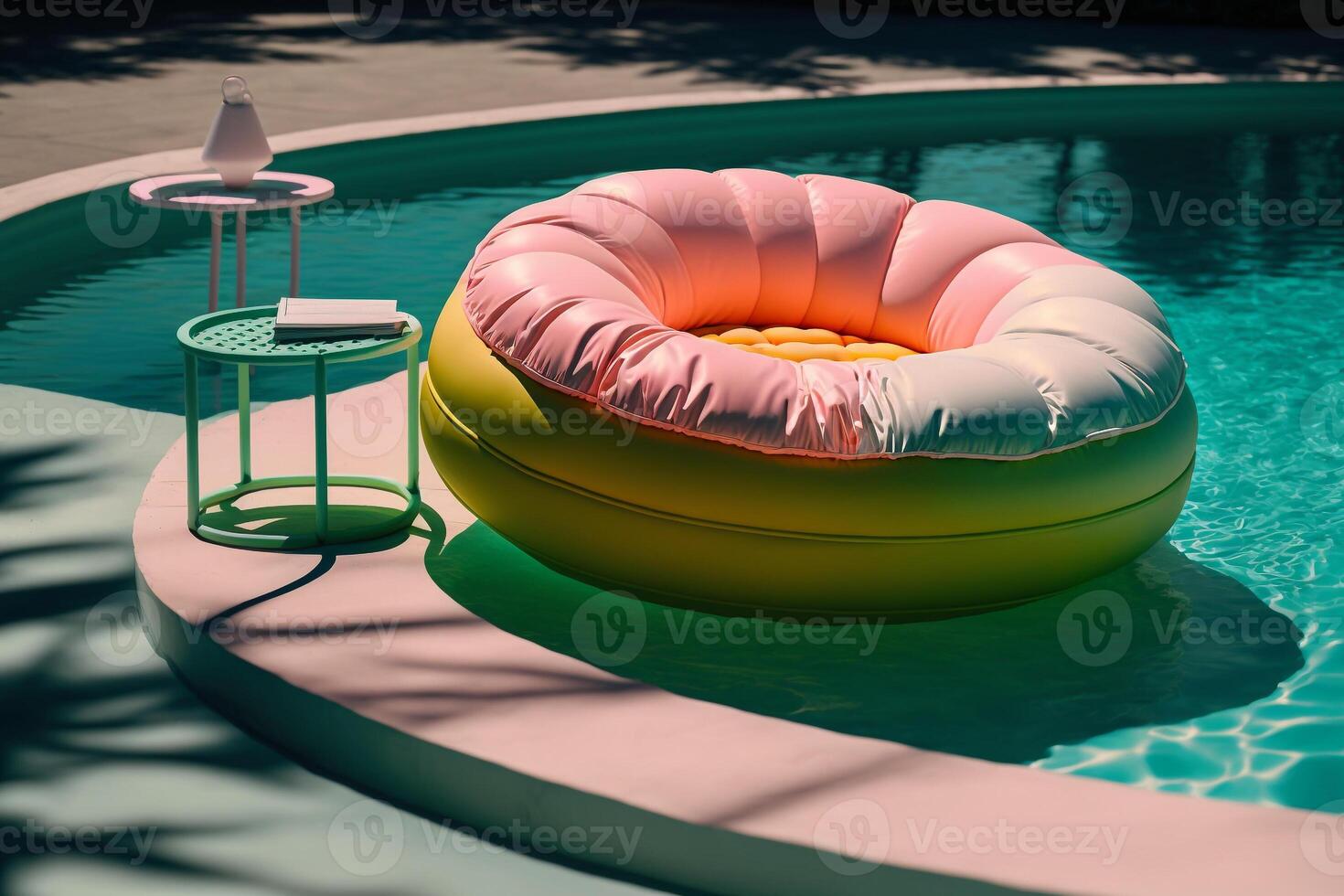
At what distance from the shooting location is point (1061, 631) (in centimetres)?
349

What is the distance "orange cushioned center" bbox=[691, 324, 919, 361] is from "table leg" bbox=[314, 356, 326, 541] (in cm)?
111

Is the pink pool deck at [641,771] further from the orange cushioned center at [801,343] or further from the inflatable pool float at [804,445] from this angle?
the orange cushioned center at [801,343]

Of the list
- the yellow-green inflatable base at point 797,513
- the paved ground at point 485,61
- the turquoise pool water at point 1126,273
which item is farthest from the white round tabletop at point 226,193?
the paved ground at point 485,61

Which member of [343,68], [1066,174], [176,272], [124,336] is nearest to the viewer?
[124,336]

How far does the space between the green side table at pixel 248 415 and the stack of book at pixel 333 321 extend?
0.06 feet

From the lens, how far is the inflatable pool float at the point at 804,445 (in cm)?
310

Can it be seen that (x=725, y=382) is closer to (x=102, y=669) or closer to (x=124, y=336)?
(x=102, y=669)

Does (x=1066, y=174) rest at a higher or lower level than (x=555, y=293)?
lower

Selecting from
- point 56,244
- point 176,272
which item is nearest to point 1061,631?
point 176,272

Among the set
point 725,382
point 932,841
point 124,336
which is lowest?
point 124,336

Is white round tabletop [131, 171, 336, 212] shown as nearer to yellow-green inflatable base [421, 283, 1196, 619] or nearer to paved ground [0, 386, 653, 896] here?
paved ground [0, 386, 653, 896]

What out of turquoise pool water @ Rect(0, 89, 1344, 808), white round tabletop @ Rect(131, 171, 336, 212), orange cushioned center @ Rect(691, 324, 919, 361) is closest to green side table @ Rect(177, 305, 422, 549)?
turquoise pool water @ Rect(0, 89, 1344, 808)

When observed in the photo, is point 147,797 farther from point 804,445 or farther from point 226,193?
point 226,193

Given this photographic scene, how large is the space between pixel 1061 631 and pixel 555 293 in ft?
4.74
